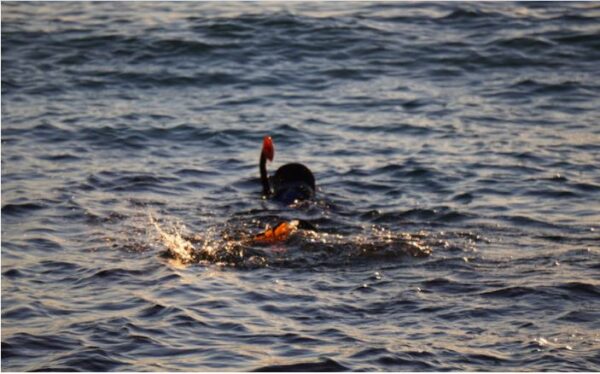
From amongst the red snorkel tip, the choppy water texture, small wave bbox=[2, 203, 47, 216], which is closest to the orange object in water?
the choppy water texture

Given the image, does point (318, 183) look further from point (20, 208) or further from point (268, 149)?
point (20, 208)

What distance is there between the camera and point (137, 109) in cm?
1633

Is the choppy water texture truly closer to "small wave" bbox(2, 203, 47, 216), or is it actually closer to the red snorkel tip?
"small wave" bbox(2, 203, 47, 216)

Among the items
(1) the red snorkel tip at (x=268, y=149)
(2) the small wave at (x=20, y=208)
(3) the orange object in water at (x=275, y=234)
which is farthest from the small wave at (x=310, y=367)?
(2) the small wave at (x=20, y=208)

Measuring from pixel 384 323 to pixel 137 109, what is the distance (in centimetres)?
841

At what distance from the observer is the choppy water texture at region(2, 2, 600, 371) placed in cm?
858

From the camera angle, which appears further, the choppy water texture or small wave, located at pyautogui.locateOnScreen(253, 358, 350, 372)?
the choppy water texture

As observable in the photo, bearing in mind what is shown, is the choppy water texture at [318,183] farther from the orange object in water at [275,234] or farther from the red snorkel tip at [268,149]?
the red snorkel tip at [268,149]

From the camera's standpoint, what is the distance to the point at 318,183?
512 inches

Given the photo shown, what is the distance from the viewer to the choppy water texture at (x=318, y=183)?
8.58 metres

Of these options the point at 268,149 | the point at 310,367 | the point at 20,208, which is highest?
the point at 268,149

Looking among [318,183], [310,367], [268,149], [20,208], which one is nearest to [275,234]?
[268,149]

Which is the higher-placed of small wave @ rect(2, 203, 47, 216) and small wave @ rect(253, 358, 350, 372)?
small wave @ rect(2, 203, 47, 216)

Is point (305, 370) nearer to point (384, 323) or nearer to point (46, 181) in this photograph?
point (384, 323)
